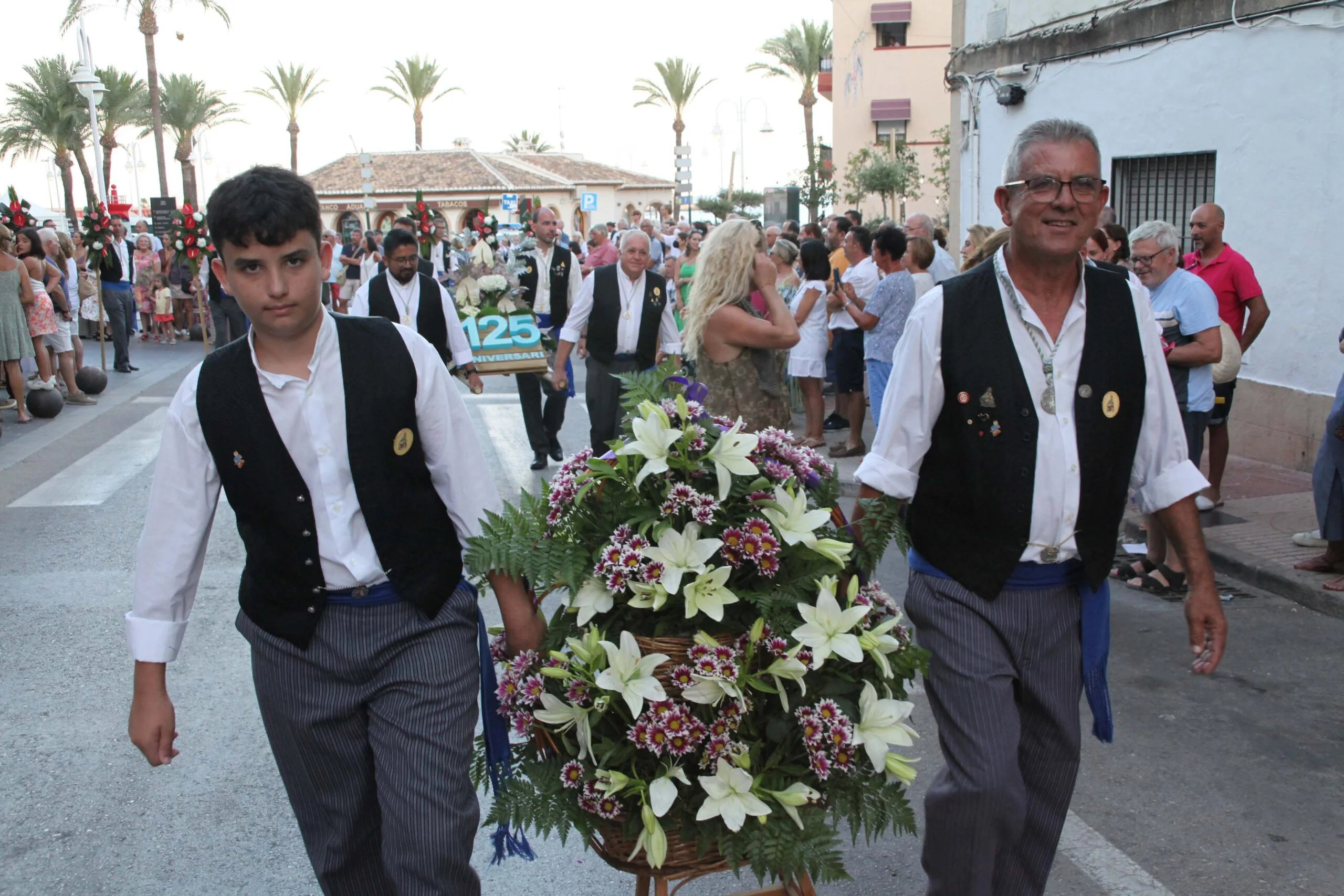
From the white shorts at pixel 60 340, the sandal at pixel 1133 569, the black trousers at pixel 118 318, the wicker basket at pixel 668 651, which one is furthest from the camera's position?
the black trousers at pixel 118 318

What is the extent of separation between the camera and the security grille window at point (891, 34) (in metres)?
45.8

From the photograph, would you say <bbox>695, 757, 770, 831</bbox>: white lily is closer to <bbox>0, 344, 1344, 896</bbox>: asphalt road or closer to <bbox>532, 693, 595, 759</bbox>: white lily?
<bbox>532, 693, 595, 759</bbox>: white lily

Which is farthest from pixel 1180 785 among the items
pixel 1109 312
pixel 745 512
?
pixel 745 512

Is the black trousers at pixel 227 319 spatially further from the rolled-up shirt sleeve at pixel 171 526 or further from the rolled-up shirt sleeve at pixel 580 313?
the rolled-up shirt sleeve at pixel 171 526

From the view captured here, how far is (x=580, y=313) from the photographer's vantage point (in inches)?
352

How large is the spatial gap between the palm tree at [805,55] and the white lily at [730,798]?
52.2 meters

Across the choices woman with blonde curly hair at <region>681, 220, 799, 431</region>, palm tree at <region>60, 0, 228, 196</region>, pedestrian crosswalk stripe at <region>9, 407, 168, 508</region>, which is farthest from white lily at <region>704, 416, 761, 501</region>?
palm tree at <region>60, 0, 228, 196</region>

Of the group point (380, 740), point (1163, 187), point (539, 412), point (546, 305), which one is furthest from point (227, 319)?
point (380, 740)

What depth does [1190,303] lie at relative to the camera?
21.8ft

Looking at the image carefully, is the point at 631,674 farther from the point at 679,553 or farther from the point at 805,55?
the point at 805,55

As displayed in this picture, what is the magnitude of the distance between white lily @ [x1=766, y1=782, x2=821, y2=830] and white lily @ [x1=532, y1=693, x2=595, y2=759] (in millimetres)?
388

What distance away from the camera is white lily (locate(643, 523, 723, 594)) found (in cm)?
255

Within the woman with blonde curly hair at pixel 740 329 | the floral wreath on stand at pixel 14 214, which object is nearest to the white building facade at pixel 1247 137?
the woman with blonde curly hair at pixel 740 329

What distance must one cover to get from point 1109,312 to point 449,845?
6.26 ft
